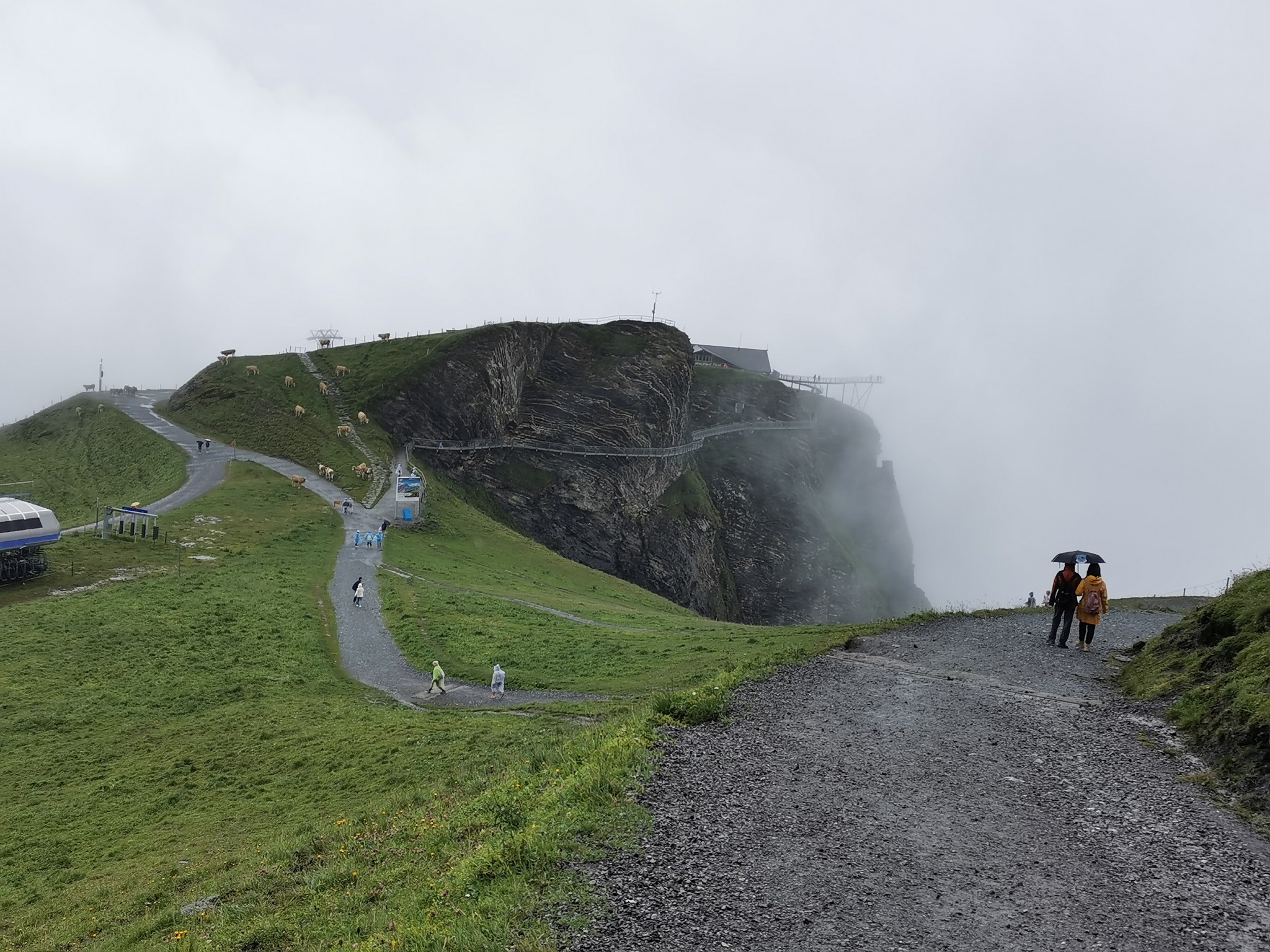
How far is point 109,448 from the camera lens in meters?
84.4

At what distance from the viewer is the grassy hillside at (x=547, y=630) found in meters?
32.0

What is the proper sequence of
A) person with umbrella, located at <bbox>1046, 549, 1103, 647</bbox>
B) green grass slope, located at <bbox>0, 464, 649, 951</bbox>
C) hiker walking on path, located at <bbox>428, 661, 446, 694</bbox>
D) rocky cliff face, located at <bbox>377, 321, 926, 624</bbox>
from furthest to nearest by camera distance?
rocky cliff face, located at <bbox>377, 321, 926, 624</bbox> < hiker walking on path, located at <bbox>428, 661, 446, 694</bbox> < person with umbrella, located at <bbox>1046, 549, 1103, 647</bbox> < green grass slope, located at <bbox>0, 464, 649, 951</bbox>

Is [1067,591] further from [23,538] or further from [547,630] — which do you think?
[23,538]

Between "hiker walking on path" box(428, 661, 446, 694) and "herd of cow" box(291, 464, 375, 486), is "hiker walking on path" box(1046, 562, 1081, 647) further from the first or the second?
"herd of cow" box(291, 464, 375, 486)

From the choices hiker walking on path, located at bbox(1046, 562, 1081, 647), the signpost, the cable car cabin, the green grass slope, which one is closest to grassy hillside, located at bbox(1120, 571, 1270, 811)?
hiker walking on path, located at bbox(1046, 562, 1081, 647)

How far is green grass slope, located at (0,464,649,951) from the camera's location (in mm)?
12422

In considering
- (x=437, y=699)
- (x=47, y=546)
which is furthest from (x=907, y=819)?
(x=47, y=546)

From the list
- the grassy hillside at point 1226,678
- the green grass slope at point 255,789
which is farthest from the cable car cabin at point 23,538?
the grassy hillside at point 1226,678

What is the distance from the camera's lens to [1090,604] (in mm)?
27797

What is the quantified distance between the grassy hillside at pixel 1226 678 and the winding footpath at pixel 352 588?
18.6 meters

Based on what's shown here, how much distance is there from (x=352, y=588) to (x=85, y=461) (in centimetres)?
5191

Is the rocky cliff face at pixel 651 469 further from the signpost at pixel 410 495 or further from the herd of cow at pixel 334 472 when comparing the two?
the signpost at pixel 410 495

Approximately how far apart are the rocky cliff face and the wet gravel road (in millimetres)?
80907

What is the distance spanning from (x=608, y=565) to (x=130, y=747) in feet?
253
